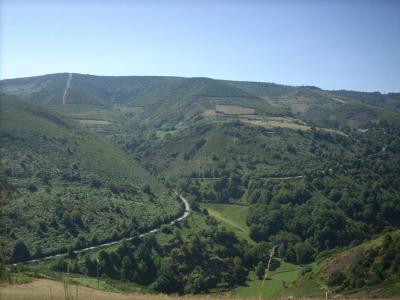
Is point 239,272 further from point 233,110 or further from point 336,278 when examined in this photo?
point 233,110

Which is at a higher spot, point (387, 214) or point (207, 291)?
point (387, 214)

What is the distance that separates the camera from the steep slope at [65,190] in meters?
58.6

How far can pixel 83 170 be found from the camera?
8581cm

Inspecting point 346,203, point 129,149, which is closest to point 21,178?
point 346,203

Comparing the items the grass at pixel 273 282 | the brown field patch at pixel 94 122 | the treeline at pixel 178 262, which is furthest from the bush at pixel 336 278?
the brown field patch at pixel 94 122

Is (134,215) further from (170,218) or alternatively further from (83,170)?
(83,170)

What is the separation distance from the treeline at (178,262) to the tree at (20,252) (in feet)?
14.8

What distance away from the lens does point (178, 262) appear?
59.0m

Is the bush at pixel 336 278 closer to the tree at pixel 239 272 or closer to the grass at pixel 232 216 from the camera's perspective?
the tree at pixel 239 272

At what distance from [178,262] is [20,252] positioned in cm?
2066

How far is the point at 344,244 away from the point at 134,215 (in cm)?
3864

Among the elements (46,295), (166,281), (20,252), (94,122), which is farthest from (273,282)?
(94,122)

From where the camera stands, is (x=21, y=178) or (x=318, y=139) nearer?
(x=21, y=178)

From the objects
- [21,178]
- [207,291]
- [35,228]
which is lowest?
[207,291]
